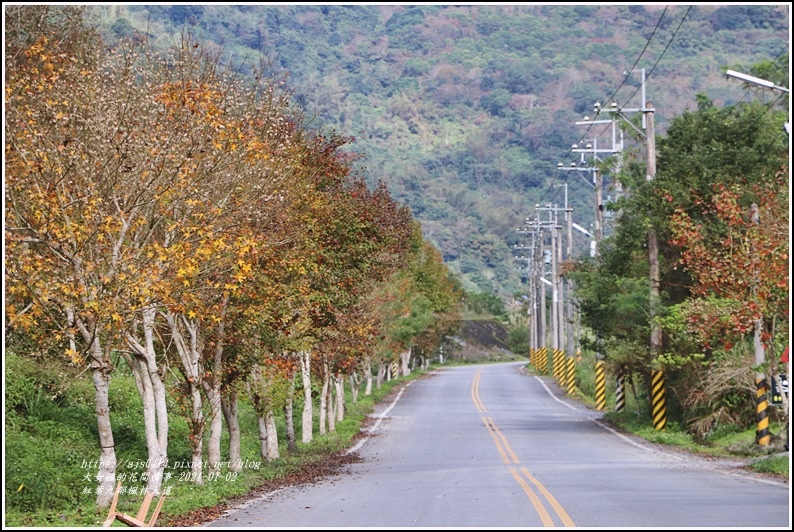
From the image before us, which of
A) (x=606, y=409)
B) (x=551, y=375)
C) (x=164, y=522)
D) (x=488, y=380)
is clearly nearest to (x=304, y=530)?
(x=164, y=522)

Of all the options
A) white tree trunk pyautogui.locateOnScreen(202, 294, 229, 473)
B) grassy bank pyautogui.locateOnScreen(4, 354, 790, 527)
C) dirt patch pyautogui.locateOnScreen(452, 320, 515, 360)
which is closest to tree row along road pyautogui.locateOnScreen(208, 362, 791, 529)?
grassy bank pyautogui.locateOnScreen(4, 354, 790, 527)

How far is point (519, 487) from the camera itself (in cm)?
1975

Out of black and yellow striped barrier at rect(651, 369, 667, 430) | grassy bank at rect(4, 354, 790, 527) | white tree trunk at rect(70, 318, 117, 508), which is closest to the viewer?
white tree trunk at rect(70, 318, 117, 508)

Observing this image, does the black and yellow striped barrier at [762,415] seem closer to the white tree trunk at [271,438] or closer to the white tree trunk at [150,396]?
the white tree trunk at [271,438]

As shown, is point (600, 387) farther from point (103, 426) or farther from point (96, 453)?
point (103, 426)

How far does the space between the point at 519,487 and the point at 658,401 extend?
18.5 metres

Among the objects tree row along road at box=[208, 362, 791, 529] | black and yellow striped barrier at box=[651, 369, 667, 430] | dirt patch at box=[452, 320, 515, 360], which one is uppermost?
dirt patch at box=[452, 320, 515, 360]

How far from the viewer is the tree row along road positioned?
1519 centimetres

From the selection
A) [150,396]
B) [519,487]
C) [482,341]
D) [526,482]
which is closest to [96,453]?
[150,396]

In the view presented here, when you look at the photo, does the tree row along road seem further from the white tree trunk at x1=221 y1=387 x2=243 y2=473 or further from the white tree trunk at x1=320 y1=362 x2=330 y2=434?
the white tree trunk at x1=221 y1=387 x2=243 y2=473

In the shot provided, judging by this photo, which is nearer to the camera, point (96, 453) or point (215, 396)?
point (215, 396)

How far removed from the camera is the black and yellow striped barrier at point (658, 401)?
1458 inches

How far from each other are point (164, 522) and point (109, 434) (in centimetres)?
148

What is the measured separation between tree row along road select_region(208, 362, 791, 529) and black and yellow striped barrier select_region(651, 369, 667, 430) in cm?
132
